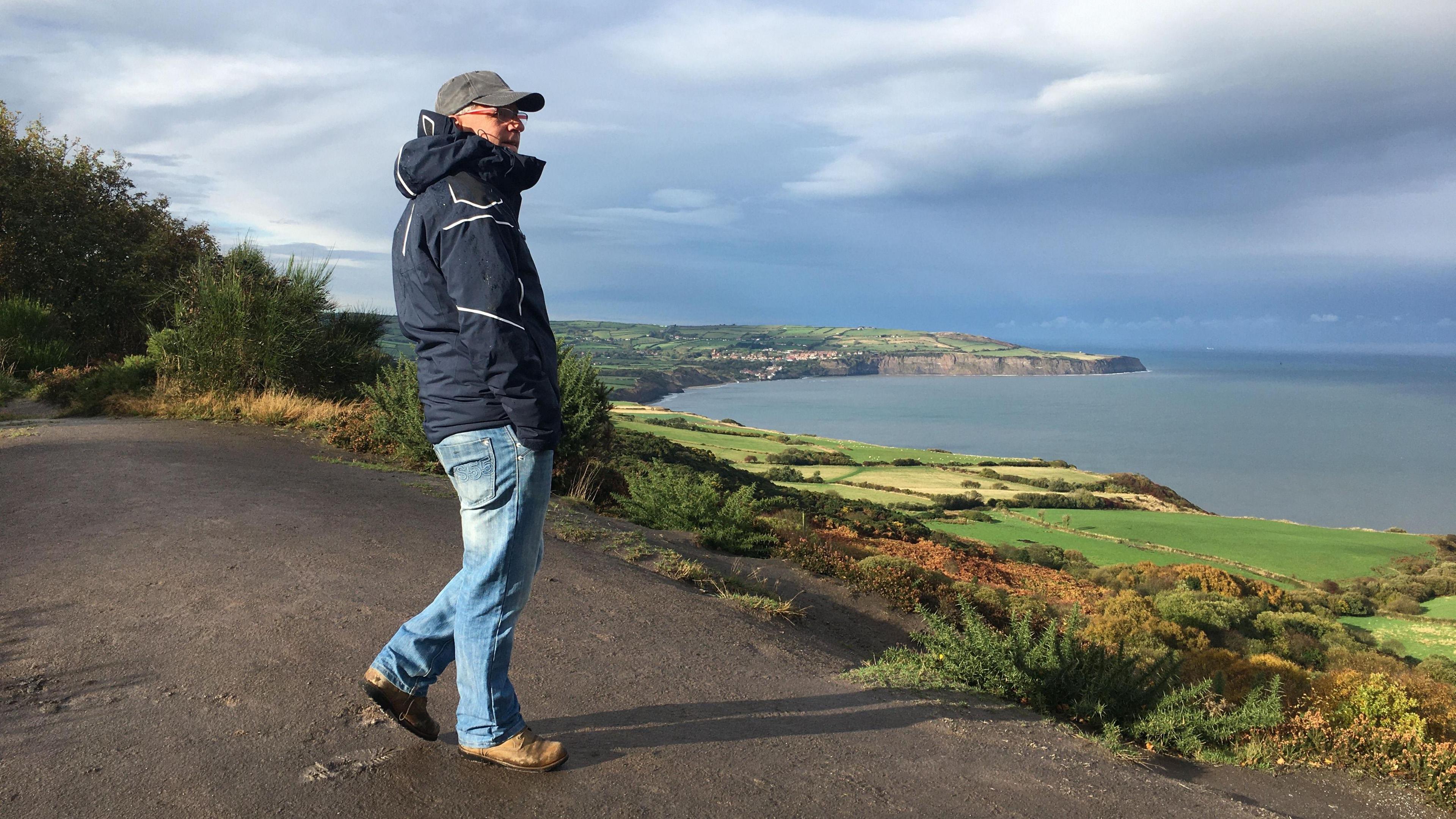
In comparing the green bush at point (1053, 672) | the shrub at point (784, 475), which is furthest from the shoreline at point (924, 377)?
the green bush at point (1053, 672)

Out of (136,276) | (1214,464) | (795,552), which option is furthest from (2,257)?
(1214,464)

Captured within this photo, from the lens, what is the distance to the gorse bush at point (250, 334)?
42.8 feet

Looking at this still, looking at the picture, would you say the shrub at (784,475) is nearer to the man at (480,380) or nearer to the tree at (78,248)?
the tree at (78,248)

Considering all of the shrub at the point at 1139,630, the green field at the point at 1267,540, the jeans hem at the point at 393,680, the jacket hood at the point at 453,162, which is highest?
the jacket hood at the point at 453,162

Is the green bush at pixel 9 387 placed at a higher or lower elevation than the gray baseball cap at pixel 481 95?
lower

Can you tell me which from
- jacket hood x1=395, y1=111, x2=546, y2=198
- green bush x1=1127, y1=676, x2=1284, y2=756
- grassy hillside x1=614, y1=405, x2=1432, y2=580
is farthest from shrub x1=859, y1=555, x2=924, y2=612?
grassy hillside x1=614, y1=405, x2=1432, y2=580

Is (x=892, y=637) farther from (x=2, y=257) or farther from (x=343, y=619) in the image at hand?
(x=2, y=257)

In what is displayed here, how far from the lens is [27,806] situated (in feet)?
8.82

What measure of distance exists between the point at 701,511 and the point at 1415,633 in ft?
66.3

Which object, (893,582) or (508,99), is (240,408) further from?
(508,99)

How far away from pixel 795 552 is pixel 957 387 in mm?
150906

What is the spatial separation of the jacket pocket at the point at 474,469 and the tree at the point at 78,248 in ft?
68.4

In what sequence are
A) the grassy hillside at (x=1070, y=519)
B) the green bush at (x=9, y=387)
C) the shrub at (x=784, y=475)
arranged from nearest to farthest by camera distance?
the green bush at (x=9, y=387), the grassy hillside at (x=1070, y=519), the shrub at (x=784, y=475)

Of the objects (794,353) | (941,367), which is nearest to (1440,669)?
(794,353)
